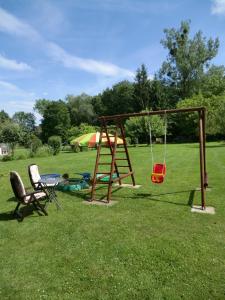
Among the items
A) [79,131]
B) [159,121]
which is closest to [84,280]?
[159,121]

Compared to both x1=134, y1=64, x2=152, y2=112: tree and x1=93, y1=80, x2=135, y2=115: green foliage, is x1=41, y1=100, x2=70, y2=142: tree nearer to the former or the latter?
x1=93, y1=80, x2=135, y2=115: green foliage

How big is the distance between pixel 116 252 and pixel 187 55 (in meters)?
42.6

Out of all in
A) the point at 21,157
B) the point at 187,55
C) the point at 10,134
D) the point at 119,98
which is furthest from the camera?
the point at 119,98

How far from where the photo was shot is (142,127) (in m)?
31.5

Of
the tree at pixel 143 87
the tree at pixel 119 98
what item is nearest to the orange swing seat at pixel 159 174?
the tree at pixel 143 87

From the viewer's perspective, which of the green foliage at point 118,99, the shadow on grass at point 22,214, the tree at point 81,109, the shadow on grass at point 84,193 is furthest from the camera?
the tree at point 81,109

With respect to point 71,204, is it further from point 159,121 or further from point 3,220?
point 159,121

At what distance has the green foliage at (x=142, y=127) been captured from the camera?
101ft

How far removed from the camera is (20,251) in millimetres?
4160

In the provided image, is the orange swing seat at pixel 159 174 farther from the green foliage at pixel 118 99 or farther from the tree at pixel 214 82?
the green foliage at pixel 118 99

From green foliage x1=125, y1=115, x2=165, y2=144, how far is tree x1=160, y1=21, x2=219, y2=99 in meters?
15.0

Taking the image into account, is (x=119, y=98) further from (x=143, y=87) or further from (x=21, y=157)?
(x=21, y=157)

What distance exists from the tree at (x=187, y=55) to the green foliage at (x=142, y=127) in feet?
49.1

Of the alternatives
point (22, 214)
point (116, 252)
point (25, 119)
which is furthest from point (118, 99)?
point (116, 252)
